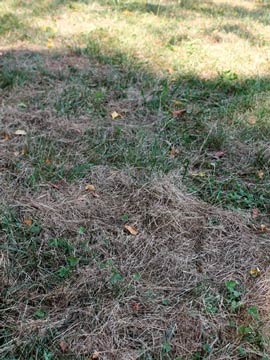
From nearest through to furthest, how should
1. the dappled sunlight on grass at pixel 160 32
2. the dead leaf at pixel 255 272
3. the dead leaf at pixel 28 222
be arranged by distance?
the dead leaf at pixel 255 272
the dead leaf at pixel 28 222
the dappled sunlight on grass at pixel 160 32

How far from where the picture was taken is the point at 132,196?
273 centimetres

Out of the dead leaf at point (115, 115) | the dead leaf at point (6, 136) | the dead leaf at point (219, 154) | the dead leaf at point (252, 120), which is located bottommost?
the dead leaf at point (6, 136)

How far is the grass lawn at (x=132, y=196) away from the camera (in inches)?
79.0

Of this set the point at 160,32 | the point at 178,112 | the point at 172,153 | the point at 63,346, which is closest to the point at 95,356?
the point at 63,346

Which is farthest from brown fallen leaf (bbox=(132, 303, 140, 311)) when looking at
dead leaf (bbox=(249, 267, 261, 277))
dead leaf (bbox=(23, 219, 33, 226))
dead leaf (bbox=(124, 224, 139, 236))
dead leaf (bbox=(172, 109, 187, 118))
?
dead leaf (bbox=(172, 109, 187, 118))

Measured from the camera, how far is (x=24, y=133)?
323cm

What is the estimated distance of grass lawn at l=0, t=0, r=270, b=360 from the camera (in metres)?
2.01

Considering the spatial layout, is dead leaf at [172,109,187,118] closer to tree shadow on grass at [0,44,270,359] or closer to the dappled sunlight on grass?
tree shadow on grass at [0,44,270,359]

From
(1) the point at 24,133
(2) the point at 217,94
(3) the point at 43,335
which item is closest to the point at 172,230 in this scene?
(3) the point at 43,335

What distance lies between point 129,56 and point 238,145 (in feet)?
5.87

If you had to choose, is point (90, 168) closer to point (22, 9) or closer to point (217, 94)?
point (217, 94)

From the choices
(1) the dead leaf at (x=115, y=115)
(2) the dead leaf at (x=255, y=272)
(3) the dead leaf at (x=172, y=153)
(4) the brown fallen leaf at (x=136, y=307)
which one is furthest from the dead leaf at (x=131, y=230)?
(1) the dead leaf at (x=115, y=115)

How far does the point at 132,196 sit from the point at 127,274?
0.62 metres

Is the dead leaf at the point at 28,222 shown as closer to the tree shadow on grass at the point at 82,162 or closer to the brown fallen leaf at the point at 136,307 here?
the tree shadow on grass at the point at 82,162
